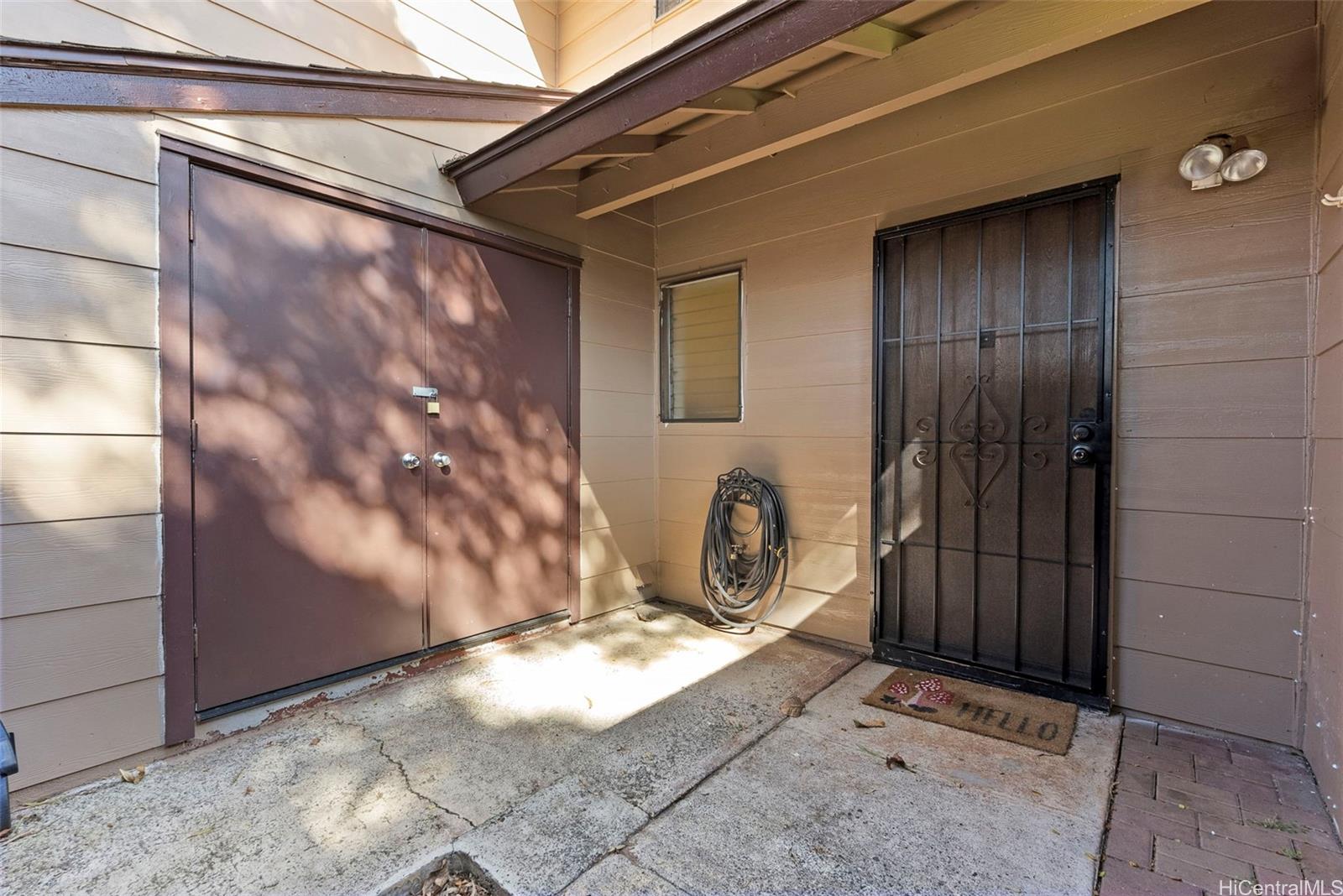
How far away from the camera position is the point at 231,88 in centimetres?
216

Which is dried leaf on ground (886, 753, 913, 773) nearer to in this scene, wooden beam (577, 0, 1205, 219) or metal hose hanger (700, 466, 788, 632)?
metal hose hanger (700, 466, 788, 632)

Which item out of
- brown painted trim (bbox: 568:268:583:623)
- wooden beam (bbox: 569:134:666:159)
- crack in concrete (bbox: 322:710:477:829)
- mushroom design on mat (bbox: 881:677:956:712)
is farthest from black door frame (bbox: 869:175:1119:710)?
crack in concrete (bbox: 322:710:477:829)

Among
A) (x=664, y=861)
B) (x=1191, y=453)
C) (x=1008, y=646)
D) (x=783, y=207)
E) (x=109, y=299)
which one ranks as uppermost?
(x=783, y=207)

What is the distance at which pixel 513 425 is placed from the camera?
10.3 ft

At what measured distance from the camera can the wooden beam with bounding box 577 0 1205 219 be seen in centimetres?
180

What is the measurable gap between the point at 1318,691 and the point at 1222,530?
556mm

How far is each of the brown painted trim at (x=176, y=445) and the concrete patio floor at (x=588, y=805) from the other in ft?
0.89

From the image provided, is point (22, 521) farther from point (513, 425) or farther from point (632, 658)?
point (632, 658)

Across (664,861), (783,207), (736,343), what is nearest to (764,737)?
(664,861)

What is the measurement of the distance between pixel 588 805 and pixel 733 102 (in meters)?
2.52

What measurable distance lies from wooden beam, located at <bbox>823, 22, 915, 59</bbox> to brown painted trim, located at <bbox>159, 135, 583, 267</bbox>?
6.05 ft

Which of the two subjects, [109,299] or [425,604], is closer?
[109,299]

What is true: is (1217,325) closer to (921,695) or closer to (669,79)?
(921,695)

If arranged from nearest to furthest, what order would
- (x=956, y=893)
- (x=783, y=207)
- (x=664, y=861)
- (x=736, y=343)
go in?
(x=956, y=893)
(x=664, y=861)
(x=783, y=207)
(x=736, y=343)
